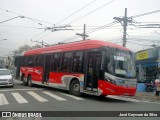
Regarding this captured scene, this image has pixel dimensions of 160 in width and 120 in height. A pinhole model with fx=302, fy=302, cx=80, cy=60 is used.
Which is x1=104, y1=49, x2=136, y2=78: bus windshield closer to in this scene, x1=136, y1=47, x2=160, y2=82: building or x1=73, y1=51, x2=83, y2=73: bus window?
x1=73, y1=51, x2=83, y2=73: bus window

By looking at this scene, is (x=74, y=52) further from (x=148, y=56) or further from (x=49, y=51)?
(x=148, y=56)

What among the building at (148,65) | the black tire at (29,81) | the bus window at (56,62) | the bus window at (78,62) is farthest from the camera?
the building at (148,65)

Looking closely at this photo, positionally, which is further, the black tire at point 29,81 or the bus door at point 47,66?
the black tire at point 29,81

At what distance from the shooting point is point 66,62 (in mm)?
19172

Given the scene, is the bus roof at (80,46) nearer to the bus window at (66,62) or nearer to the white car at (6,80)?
the bus window at (66,62)

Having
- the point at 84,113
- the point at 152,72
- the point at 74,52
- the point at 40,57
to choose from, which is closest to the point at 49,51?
the point at 40,57

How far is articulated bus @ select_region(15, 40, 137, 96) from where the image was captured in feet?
51.4

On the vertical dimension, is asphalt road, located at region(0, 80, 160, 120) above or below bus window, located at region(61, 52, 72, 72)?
below

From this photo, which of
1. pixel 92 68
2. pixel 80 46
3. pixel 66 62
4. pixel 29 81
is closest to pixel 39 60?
pixel 29 81

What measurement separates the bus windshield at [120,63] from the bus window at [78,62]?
2.24 m

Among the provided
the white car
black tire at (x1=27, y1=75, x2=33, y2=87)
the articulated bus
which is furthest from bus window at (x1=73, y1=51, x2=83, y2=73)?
black tire at (x1=27, y1=75, x2=33, y2=87)

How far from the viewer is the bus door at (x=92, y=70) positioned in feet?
52.9

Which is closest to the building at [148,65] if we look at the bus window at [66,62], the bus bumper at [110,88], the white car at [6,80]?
the bus window at [66,62]

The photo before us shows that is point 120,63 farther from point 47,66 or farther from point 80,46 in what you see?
point 47,66
